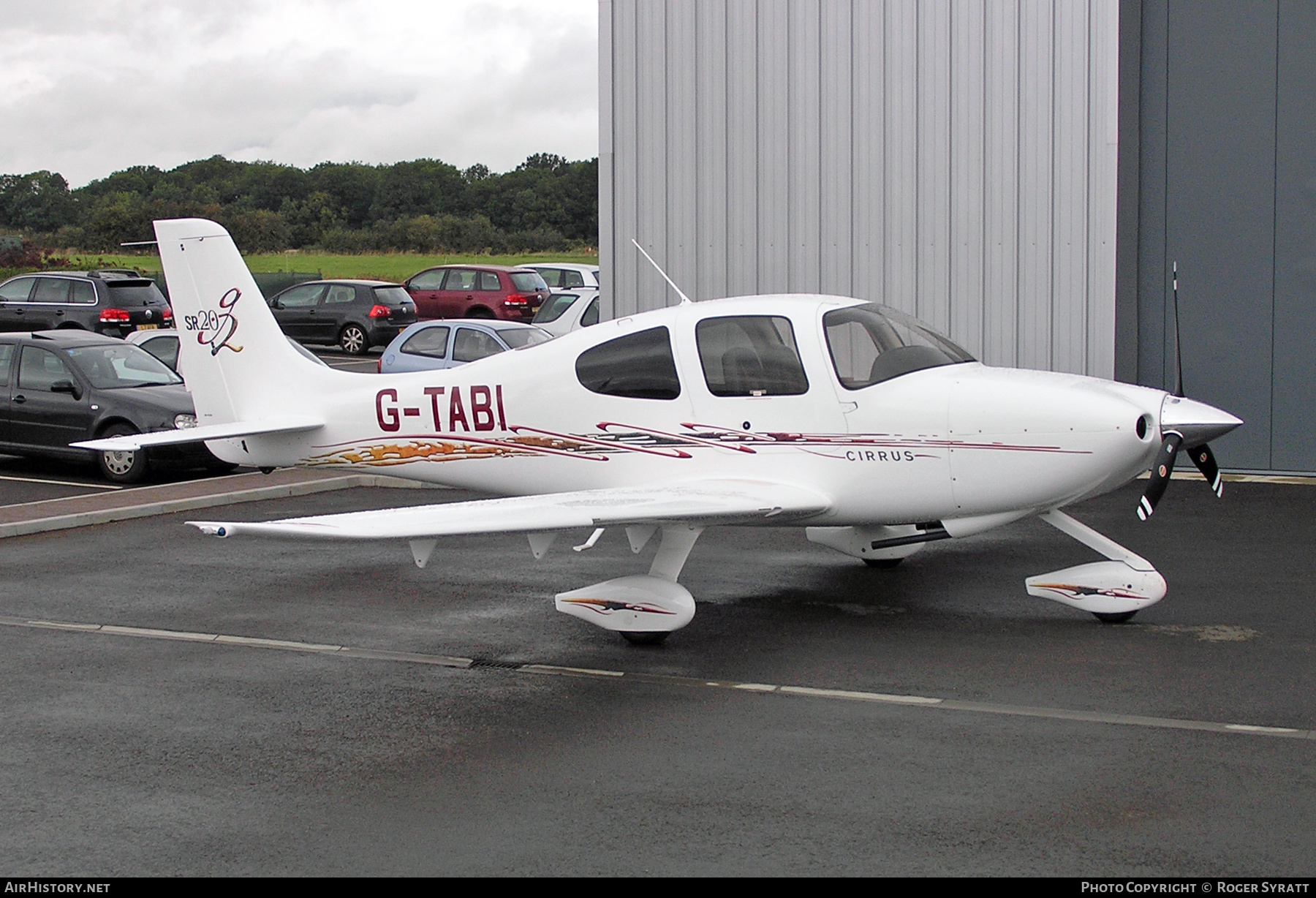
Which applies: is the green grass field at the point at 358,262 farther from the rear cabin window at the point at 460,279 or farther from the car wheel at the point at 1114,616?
the car wheel at the point at 1114,616

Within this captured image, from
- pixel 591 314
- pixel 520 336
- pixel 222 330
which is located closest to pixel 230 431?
pixel 222 330

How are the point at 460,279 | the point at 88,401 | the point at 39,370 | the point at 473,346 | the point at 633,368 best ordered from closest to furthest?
the point at 633,368 → the point at 88,401 → the point at 39,370 → the point at 473,346 → the point at 460,279

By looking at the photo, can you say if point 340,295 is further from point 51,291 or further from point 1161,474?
point 1161,474

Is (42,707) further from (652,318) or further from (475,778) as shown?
(652,318)

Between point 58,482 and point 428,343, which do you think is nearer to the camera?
point 58,482

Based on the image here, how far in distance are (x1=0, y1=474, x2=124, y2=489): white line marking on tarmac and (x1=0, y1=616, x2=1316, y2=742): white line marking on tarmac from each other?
20.9 ft

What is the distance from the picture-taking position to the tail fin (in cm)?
1066

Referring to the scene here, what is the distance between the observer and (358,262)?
2773 inches

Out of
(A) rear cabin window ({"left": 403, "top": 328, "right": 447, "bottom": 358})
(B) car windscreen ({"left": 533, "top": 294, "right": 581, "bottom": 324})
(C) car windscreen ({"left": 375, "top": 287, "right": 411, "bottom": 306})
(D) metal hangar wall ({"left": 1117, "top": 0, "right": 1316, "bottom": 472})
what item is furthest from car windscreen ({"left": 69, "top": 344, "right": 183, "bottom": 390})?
(C) car windscreen ({"left": 375, "top": 287, "right": 411, "bottom": 306})

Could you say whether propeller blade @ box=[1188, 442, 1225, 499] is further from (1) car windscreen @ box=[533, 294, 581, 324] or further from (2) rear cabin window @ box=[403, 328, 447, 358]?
(1) car windscreen @ box=[533, 294, 581, 324]

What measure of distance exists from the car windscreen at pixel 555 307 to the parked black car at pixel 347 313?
564 cm

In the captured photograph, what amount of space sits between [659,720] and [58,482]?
1112 cm

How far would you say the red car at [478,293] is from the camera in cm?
3400
